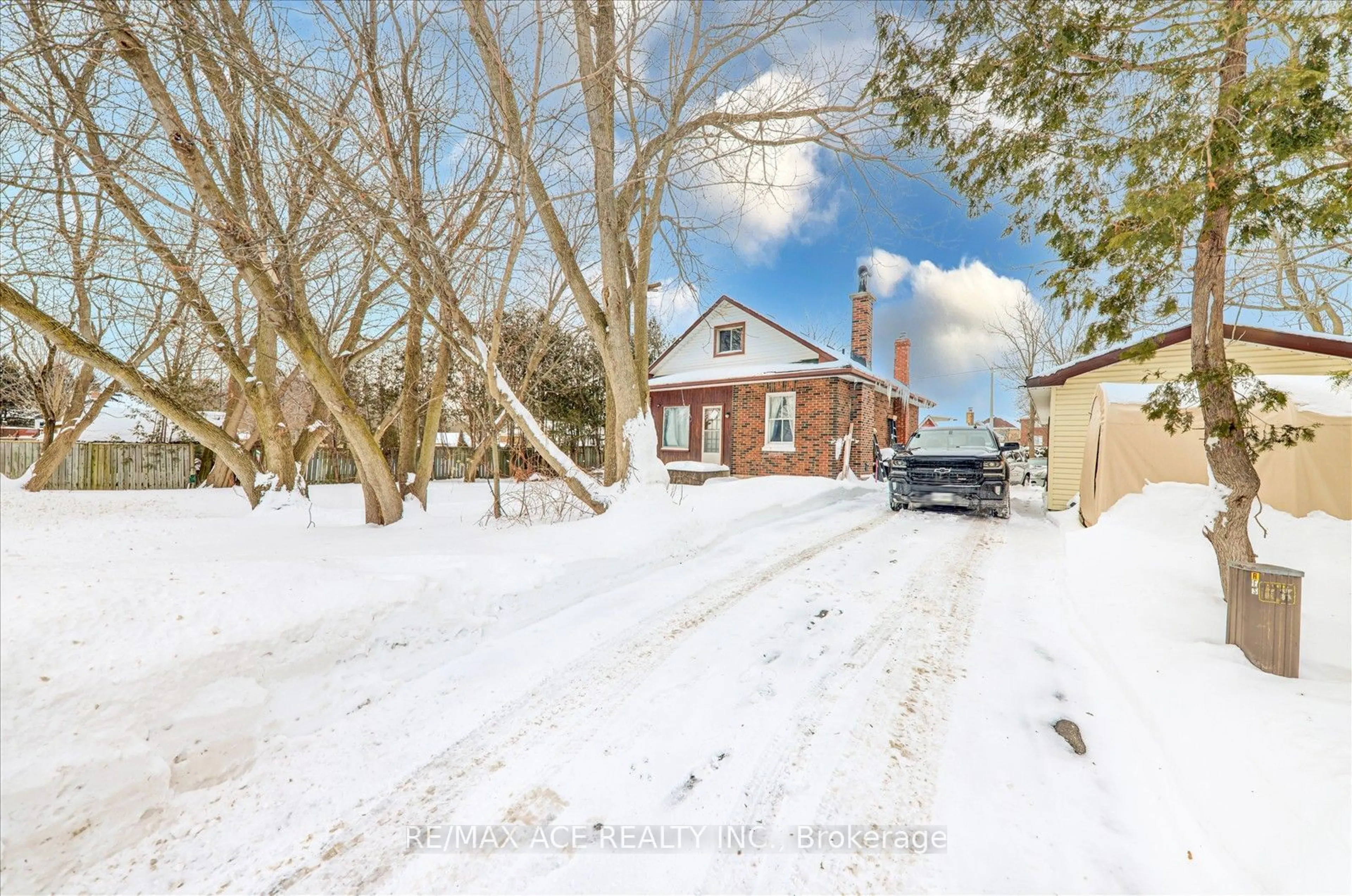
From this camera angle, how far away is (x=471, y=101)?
6008 millimetres

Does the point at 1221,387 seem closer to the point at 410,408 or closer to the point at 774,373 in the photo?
the point at 410,408

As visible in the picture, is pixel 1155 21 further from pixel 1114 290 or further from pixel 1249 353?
pixel 1249 353

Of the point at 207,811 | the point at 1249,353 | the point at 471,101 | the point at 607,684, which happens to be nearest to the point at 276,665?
the point at 207,811

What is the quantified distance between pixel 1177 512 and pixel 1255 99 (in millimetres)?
5553

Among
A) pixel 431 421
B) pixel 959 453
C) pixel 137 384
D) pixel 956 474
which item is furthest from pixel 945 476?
pixel 137 384

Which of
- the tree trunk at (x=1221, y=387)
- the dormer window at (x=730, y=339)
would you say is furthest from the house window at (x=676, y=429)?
the tree trunk at (x=1221, y=387)

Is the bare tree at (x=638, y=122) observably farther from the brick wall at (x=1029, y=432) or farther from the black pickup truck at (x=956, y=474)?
the brick wall at (x=1029, y=432)

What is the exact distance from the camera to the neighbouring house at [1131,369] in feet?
29.4

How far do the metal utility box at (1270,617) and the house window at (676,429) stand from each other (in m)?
14.6

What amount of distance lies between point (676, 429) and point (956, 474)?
33.2 feet

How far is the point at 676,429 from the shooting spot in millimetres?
17922

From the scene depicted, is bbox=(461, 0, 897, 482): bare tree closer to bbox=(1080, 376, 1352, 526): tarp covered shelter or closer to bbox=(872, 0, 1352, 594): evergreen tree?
bbox=(872, 0, 1352, 594): evergreen tree

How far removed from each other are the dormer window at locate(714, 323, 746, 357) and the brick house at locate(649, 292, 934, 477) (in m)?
0.03

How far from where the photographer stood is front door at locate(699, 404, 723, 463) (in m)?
16.8
